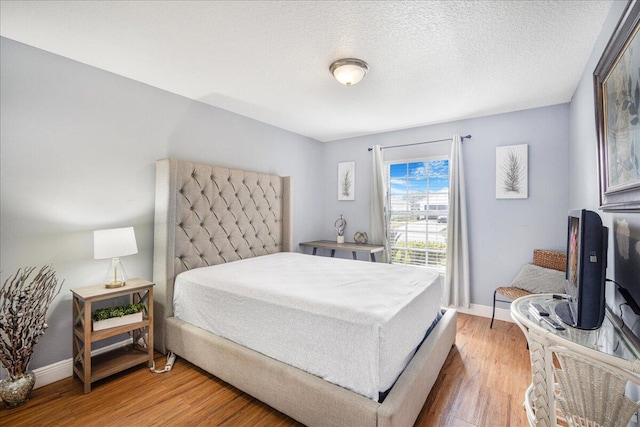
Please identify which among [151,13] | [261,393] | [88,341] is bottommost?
[261,393]

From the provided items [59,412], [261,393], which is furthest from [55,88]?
[261,393]

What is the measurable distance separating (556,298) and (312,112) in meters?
2.78

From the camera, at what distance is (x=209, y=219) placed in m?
2.86

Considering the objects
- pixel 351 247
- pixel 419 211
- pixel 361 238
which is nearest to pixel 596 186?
pixel 419 211

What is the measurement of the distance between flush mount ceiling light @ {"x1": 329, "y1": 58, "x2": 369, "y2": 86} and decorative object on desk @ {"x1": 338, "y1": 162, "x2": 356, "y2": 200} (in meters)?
2.27

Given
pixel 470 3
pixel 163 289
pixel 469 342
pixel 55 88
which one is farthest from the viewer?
pixel 469 342

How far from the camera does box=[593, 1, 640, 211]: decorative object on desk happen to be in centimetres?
118

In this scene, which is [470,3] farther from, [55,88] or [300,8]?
[55,88]

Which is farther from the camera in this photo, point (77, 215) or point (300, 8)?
point (77, 215)

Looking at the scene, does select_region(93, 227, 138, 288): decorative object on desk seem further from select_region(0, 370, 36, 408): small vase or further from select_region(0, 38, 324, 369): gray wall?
select_region(0, 370, 36, 408): small vase

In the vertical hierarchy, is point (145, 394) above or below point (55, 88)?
below

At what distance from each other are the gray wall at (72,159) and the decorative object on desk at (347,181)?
2269mm

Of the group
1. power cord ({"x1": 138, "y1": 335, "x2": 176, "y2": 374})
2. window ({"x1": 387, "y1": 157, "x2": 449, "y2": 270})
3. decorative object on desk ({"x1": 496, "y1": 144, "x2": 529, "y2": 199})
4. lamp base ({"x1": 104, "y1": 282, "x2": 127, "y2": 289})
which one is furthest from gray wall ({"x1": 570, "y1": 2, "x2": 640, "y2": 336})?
lamp base ({"x1": 104, "y1": 282, "x2": 127, "y2": 289})

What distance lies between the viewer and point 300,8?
1.60 meters
